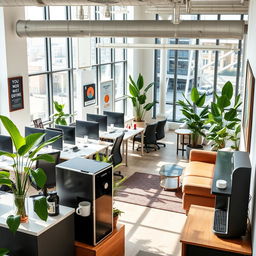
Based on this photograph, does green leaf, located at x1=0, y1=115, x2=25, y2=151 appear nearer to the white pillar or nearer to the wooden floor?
the wooden floor

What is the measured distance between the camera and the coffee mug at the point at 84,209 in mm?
4535

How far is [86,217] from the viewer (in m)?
4.64

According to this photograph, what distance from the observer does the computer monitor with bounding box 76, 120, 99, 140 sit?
8977 mm

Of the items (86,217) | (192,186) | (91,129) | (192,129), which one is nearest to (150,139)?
(192,129)

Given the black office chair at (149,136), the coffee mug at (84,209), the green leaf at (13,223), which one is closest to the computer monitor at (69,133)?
the black office chair at (149,136)

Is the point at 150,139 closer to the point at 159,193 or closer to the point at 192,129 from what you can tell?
the point at 192,129

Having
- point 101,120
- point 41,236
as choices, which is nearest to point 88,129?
point 101,120

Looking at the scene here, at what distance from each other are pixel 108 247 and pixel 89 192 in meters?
0.83

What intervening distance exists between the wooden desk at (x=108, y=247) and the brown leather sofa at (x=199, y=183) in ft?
6.61

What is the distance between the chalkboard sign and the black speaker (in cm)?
383

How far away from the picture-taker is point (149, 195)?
7996 mm

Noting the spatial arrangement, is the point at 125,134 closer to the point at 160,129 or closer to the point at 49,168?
the point at 160,129

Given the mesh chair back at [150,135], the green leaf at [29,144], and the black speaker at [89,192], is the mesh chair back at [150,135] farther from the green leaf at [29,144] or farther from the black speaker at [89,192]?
the green leaf at [29,144]

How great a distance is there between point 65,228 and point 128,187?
3952 millimetres
